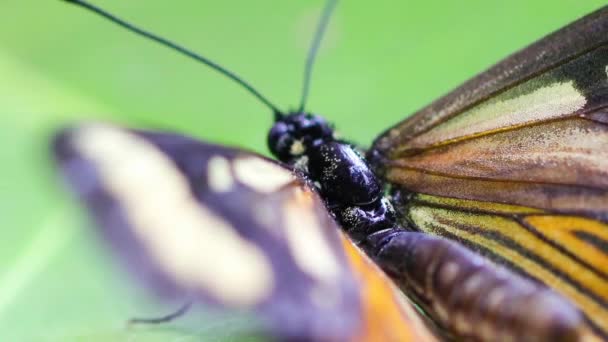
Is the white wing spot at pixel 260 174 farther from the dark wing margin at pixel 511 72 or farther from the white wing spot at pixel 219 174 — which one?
the dark wing margin at pixel 511 72

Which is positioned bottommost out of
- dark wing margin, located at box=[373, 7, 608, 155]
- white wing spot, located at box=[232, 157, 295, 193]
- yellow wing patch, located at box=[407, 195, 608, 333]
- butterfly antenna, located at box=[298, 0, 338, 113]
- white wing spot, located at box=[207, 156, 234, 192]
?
yellow wing patch, located at box=[407, 195, 608, 333]

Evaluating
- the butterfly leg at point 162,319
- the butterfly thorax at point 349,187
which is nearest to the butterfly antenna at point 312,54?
the butterfly thorax at point 349,187

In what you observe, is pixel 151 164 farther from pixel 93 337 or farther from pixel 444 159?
pixel 444 159

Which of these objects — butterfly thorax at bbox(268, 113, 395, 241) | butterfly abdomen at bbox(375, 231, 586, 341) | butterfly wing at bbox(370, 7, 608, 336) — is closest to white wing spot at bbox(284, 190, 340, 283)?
butterfly abdomen at bbox(375, 231, 586, 341)

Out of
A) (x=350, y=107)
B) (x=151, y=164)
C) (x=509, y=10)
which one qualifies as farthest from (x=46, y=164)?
(x=509, y=10)

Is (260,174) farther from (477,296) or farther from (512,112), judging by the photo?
(512,112)

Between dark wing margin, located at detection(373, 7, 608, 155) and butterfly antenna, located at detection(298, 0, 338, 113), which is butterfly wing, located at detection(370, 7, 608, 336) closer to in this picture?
dark wing margin, located at detection(373, 7, 608, 155)

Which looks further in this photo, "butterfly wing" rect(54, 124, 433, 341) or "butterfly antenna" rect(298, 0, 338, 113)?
"butterfly antenna" rect(298, 0, 338, 113)
